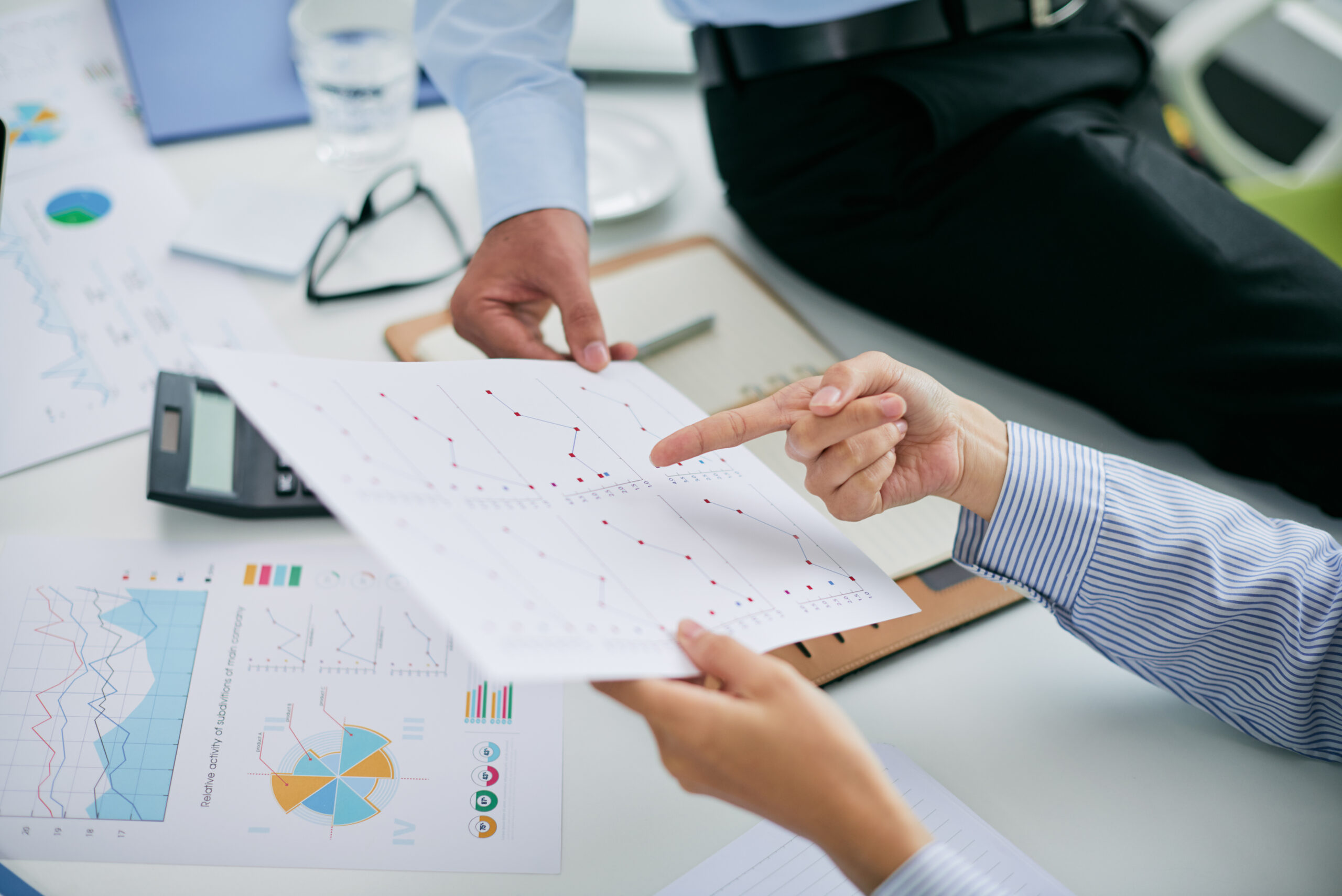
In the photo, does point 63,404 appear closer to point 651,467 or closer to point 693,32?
point 651,467

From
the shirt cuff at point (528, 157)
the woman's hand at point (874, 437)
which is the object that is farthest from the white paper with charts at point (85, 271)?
the woman's hand at point (874, 437)

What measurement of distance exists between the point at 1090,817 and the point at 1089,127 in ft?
2.07

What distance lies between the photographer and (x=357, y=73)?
3.20 ft

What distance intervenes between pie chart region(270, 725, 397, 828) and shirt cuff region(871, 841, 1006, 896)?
12.4 inches

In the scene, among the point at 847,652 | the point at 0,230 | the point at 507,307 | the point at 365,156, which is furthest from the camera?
the point at 365,156

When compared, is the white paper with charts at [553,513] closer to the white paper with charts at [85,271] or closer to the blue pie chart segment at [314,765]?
the blue pie chart segment at [314,765]

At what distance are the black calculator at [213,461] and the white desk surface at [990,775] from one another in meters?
0.03

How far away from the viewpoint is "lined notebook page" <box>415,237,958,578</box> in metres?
0.73

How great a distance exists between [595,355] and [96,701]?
0.41 meters

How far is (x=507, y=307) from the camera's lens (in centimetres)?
76

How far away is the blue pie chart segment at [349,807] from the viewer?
1.78ft

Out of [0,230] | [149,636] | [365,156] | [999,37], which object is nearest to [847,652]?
[149,636]

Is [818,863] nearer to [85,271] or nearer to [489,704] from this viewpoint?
[489,704]

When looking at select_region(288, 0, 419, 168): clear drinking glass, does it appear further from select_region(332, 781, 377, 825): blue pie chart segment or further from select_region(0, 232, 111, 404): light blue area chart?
select_region(332, 781, 377, 825): blue pie chart segment
